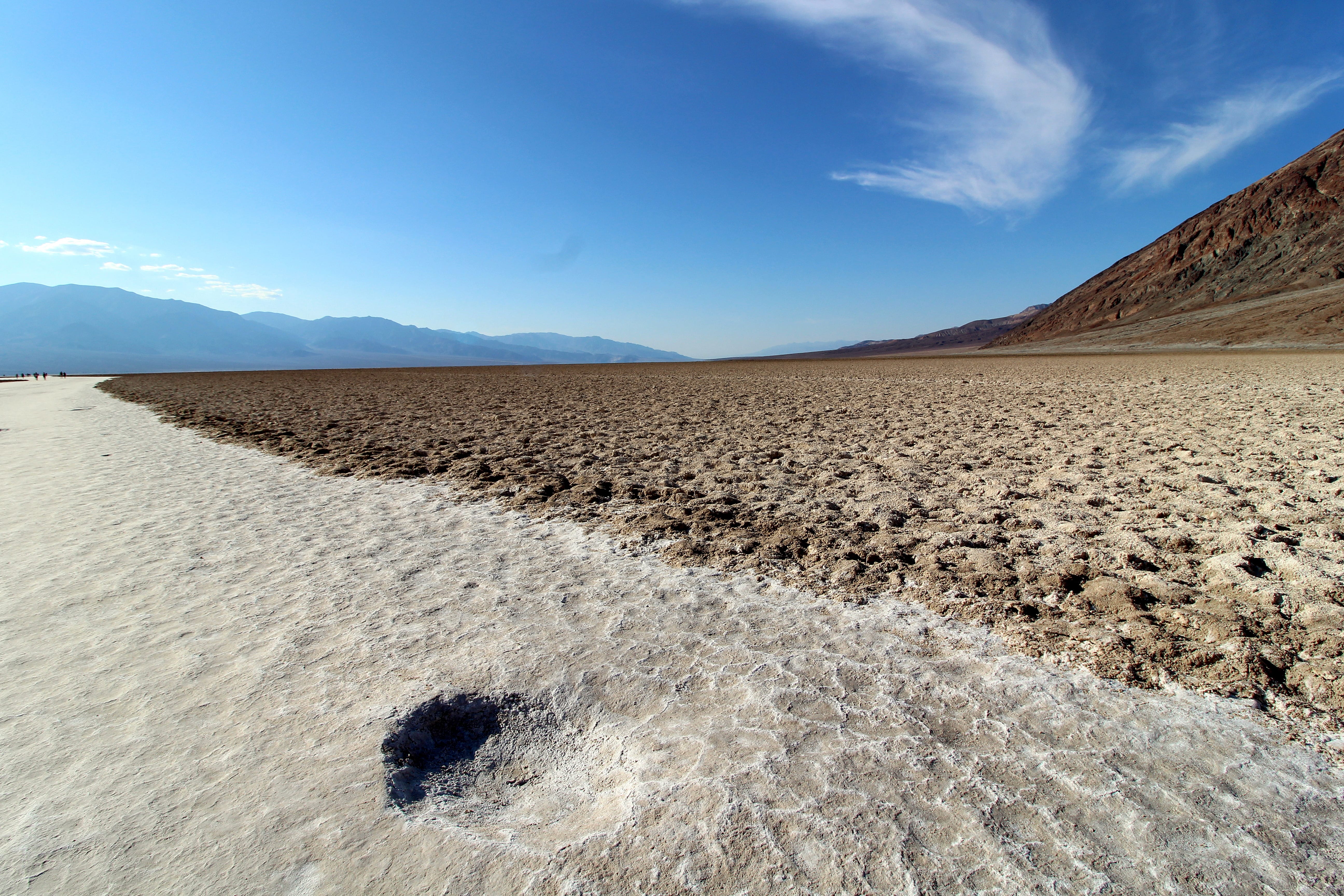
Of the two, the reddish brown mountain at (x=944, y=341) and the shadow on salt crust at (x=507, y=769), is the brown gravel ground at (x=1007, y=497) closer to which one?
the shadow on salt crust at (x=507, y=769)

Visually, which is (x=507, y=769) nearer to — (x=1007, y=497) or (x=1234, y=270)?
(x=1007, y=497)

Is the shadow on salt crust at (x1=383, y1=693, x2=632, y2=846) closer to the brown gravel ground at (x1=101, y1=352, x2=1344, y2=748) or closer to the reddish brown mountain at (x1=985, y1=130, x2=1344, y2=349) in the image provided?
the brown gravel ground at (x1=101, y1=352, x2=1344, y2=748)

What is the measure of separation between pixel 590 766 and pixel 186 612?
272 cm

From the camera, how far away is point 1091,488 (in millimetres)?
5602

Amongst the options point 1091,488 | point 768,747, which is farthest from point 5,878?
point 1091,488

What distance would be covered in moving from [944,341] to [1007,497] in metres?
161

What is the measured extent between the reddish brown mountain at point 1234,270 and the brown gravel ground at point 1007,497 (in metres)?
50.5

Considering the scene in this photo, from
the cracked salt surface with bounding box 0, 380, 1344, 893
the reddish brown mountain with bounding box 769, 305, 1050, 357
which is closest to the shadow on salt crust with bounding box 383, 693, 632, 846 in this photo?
the cracked salt surface with bounding box 0, 380, 1344, 893

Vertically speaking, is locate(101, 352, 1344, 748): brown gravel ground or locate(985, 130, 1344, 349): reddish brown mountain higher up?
locate(985, 130, 1344, 349): reddish brown mountain

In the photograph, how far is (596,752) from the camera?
90.4 inches

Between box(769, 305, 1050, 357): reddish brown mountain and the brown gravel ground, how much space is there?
124m

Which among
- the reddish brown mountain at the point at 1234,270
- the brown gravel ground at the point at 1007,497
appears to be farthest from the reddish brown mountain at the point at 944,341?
the brown gravel ground at the point at 1007,497

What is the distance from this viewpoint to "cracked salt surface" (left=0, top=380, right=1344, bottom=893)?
5.65 feet

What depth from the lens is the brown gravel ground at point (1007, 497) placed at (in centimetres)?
297
